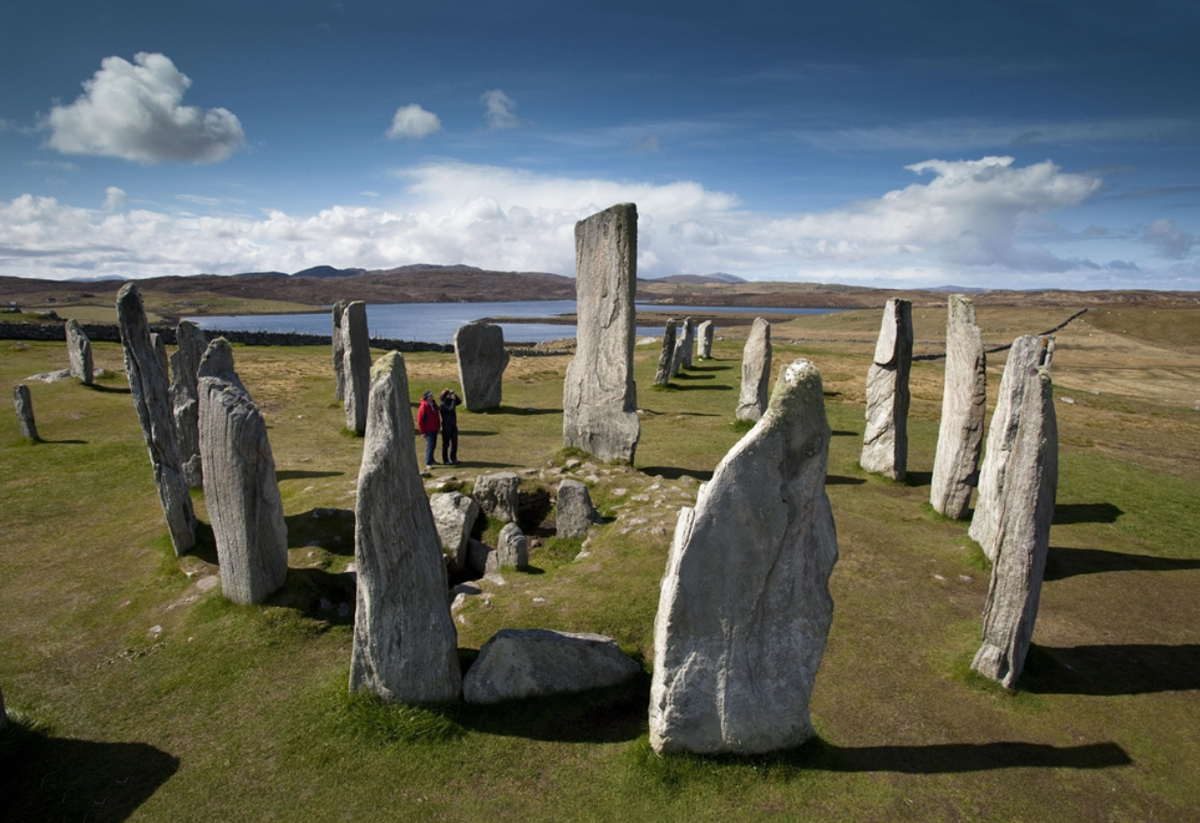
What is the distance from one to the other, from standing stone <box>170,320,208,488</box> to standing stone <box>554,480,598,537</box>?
7.10m

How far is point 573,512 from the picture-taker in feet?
33.8

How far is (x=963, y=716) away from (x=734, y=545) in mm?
3353

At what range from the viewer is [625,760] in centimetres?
536

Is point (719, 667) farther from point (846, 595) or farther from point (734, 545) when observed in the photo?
point (846, 595)

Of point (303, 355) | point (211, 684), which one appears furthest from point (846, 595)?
point (303, 355)

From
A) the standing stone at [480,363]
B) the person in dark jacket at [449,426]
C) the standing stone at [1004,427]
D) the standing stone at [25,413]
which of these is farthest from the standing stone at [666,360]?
the standing stone at [25,413]

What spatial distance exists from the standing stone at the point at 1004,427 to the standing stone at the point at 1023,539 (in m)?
2.98

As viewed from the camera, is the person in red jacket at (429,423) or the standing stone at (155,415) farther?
the person in red jacket at (429,423)

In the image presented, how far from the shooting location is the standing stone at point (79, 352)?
21484 mm

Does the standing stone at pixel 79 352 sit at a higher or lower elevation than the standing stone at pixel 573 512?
higher

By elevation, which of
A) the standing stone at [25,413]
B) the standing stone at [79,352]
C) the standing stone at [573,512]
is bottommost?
the standing stone at [573,512]

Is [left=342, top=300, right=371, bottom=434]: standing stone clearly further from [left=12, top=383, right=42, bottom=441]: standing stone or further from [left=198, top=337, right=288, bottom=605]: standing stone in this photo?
[left=198, top=337, right=288, bottom=605]: standing stone

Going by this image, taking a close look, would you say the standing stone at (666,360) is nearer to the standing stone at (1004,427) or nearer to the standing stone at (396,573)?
→ the standing stone at (1004,427)

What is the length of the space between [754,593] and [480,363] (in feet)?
50.7
